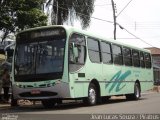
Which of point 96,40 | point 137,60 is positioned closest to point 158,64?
point 137,60

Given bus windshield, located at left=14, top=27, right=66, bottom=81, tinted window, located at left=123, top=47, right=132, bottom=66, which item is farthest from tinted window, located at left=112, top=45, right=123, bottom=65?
bus windshield, located at left=14, top=27, right=66, bottom=81

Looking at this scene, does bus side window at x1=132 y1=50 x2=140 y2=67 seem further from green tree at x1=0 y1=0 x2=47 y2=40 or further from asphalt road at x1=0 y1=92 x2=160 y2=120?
asphalt road at x1=0 y1=92 x2=160 y2=120

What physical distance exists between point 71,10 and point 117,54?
40.3 ft

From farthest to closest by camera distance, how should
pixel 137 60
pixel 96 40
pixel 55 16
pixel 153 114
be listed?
pixel 55 16
pixel 137 60
pixel 96 40
pixel 153 114

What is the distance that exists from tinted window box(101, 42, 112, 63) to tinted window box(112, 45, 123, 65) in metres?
0.62

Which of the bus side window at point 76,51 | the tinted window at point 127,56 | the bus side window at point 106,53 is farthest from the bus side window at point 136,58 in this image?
the bus side window at point 76,51

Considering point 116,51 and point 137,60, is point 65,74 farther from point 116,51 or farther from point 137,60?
point 137,60

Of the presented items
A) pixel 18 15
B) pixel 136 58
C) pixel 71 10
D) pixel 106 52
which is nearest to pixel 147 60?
pixel 136 58

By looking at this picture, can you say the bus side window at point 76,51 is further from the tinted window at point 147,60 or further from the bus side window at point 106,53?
the tinted window at point 147,60

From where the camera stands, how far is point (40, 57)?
1781cm

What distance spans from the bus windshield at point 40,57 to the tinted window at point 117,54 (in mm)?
5093

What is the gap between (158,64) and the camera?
7625 cm

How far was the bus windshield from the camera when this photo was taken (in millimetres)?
17406

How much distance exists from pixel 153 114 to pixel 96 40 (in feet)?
18.9
